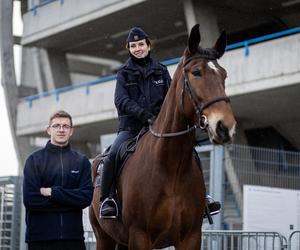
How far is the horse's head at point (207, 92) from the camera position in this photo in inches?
254

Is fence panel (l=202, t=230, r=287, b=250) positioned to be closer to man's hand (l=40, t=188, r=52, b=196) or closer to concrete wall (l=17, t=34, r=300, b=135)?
man's hand (l=40, t=188, r=52, b=196)

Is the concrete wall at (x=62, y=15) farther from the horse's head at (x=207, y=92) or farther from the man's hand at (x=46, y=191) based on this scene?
the man's hand at (x=46, y=191)

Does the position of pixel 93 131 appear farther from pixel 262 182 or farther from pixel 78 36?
pixel 262 182

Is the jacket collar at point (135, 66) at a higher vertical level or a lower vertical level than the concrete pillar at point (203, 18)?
lower

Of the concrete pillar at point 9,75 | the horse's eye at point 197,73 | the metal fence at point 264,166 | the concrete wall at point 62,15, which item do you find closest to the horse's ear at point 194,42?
the horse's eye at point 197,73

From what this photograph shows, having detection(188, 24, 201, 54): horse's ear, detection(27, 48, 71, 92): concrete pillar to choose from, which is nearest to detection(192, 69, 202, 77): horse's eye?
detection(188, 24, 201, 54): horse's ear

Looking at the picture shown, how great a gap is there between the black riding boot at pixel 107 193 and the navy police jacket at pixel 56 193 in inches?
41.7

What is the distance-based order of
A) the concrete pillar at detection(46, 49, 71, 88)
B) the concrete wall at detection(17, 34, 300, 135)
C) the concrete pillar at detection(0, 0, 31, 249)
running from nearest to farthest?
the concrete wall at detection(17, 34, 300, 135), the concrete pillar at detection(0, 0, 31, 249), the concrete pillar at detection(46, 49, 71, 88)

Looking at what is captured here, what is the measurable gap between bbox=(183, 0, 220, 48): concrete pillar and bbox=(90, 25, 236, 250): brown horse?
58.5 feet

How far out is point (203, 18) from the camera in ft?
84.4

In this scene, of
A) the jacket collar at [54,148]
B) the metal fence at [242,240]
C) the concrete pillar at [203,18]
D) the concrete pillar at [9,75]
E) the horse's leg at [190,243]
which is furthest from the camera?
the concrete pillar at [9,75]

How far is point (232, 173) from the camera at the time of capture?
15.0m

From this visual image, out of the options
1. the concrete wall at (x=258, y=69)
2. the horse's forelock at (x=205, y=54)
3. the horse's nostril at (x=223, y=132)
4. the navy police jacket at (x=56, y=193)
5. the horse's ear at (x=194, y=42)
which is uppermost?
the concrete wall at (x=258, y=69)

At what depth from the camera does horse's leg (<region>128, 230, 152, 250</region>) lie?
7.44 meters
